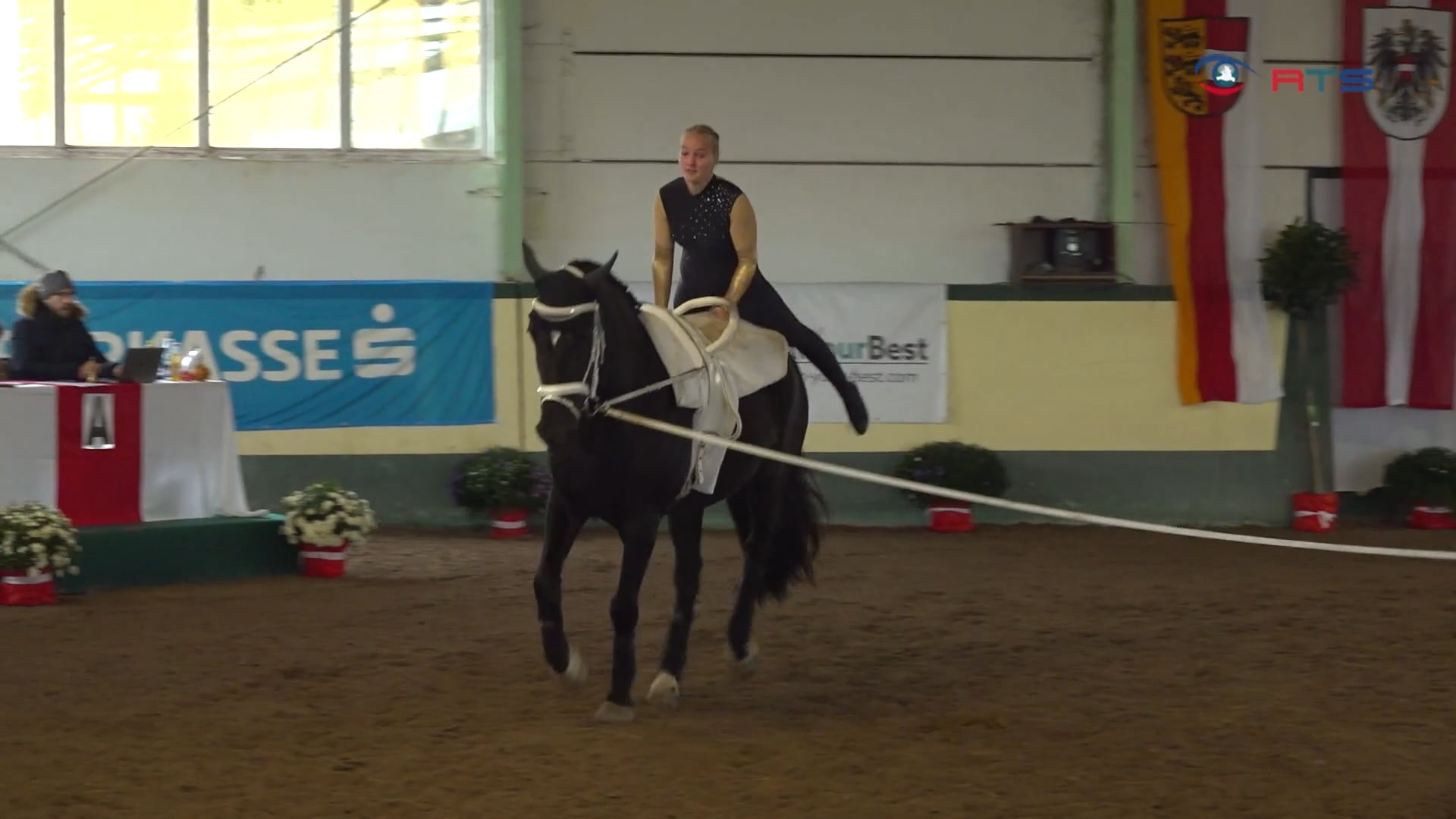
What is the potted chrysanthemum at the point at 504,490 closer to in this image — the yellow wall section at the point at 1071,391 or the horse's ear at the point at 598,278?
the yellow wall section at the point at 1071,391

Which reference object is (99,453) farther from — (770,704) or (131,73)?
(131,73)

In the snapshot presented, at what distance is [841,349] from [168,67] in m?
6.04

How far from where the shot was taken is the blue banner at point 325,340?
1169 cm

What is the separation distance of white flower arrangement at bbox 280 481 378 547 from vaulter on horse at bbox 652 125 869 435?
3.41 m

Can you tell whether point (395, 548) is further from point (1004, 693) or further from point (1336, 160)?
point (1336, 160)

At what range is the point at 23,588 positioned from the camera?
798cm

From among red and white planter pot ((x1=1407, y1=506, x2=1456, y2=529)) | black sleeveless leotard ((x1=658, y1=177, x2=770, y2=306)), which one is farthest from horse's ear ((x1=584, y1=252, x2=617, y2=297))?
red and white planter pot ((x1=1407, y1=506, x2=1456, y2=529))

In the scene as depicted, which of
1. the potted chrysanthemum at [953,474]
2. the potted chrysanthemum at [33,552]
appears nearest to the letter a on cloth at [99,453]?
the potted chrysanthemum at [33,552]

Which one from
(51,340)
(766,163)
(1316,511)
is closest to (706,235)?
Answer: (51,340)

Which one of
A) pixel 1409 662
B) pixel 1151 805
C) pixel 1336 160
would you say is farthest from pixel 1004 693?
pixel 1336 160

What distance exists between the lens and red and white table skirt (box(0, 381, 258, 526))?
27.3 feet

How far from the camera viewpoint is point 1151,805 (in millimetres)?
4457

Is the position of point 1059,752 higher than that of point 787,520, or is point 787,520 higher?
point 787,520

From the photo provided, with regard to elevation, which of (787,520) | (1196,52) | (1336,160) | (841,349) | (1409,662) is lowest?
(1409,662)
